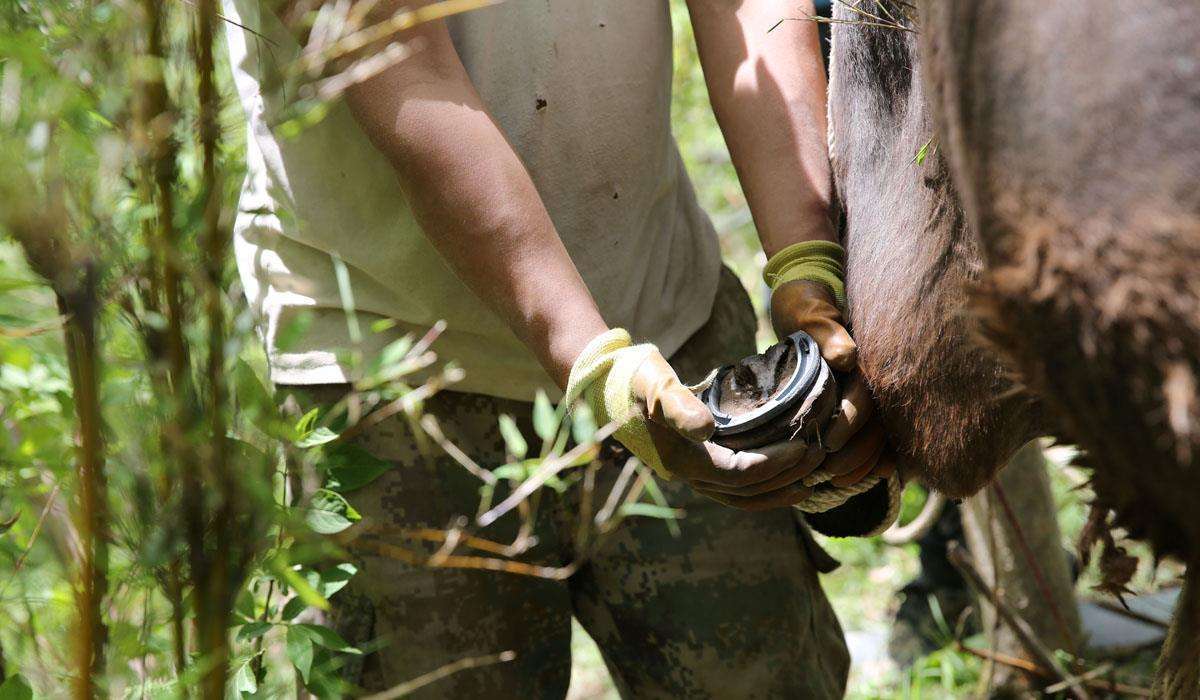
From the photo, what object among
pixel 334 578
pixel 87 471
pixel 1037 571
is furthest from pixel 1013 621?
pixel 87 471

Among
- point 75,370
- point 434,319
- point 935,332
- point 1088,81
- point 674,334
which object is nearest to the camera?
point 1088,81

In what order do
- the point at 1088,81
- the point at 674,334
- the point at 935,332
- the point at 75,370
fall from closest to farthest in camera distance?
the point at 1088,81 < the point at 75,370 < the point at 935,332 < the point at 674,334

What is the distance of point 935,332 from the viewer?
56.1 inches

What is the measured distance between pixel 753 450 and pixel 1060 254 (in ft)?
1.93

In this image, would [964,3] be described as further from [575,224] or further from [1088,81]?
[575,224]

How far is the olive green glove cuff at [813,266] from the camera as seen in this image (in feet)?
5.41

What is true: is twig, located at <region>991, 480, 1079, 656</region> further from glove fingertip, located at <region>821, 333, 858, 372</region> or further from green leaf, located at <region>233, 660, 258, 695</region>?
green leaf, located at <region>233, 660, 258, 695</region>

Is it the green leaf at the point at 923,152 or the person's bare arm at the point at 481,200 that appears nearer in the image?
the green leaf at the point at 923,152

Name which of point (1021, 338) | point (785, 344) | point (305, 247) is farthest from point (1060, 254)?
point (305, 247)

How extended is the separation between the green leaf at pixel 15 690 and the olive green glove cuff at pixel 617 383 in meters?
0.69

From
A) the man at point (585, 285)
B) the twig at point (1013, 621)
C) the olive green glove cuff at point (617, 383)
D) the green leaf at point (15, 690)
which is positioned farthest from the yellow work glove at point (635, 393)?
the twig at point (1013, 621)

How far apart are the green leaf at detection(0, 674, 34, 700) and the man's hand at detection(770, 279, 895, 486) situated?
0.97m

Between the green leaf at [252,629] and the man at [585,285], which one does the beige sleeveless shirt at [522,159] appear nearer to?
the man at [585,285]

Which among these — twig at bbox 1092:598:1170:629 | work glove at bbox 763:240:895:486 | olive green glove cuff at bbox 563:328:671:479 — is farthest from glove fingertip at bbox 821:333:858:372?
twig at bbox 1092:598:1170:629
